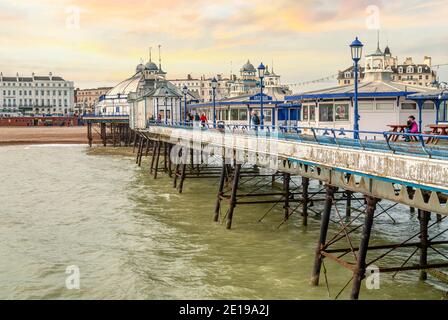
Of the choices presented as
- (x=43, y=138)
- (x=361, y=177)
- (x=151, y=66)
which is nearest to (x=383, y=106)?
(x=361, y=177)

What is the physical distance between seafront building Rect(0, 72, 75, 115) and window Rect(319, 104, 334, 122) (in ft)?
551

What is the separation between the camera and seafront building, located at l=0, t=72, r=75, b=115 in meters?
184

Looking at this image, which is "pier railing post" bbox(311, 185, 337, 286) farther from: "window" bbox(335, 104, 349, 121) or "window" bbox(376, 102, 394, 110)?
"window" bbox(335, 104, 349, 121)

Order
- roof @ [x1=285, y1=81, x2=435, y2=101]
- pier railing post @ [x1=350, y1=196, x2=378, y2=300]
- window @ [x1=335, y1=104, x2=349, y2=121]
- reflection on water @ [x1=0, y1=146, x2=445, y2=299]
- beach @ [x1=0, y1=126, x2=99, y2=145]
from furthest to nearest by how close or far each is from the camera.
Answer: beach @ [x1=0, y1=126, x2=99, y2=145], window @ [x1=335, y1=104, x2=349, y2=121], roof @ [x1=285, y1=81, x2=435, y2=101], reflection on water @ [x1=0, y1=146, x2=445, y2=299], pier railing post @ [x1=350, y1=196, x2=378, y2=300]

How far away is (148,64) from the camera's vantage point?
Result: 10244 cm

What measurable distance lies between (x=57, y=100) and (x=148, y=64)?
93565 mm

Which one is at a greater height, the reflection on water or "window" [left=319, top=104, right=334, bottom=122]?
"window" [left=319, top=104, right=334, bottom=122]

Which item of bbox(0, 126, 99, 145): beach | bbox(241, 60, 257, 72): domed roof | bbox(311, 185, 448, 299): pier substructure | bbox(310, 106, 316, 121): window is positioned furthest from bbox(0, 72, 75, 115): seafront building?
bbox(311, 185, 448, 299): pier substructure

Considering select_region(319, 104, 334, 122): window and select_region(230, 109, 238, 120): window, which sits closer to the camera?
select_region(319, 104, 334, 122): window

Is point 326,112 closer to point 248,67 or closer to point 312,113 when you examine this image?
point 312,113

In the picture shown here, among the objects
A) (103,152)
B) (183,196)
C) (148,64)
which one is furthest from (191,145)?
(148,64)

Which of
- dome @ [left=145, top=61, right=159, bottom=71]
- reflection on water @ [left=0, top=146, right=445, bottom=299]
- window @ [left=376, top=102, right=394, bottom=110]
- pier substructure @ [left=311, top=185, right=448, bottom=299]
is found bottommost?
reflection on water @ [left=0, top=146, right=445, bottom=299]

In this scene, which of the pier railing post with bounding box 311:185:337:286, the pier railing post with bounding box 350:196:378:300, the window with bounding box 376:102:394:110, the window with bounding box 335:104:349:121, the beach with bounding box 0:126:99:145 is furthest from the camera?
the beach with bounding box 0:126:99:145

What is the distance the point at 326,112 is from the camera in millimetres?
25391
